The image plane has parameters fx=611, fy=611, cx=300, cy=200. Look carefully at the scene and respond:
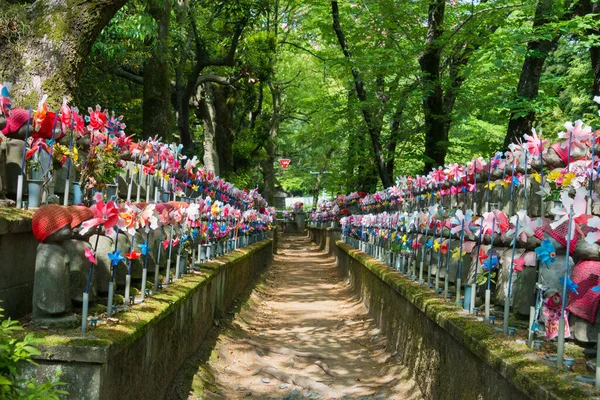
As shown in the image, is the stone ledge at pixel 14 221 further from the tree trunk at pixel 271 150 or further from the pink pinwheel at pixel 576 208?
the tree trunk at pixel 271 150

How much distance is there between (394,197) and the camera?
36.8 feet

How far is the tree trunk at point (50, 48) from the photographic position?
273 inches

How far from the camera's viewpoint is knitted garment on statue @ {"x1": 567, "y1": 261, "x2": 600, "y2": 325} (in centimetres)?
327

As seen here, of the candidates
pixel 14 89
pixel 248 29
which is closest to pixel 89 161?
pixel 14 89

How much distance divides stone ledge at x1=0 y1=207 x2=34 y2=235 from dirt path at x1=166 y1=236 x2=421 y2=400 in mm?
1862

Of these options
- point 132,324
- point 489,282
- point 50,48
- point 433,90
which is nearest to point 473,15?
point 433,90

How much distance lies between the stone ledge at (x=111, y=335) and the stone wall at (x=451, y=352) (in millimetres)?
2033

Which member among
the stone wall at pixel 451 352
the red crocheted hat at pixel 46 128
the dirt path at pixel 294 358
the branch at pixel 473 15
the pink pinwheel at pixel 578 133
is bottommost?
the dirt path at pixel 294 358

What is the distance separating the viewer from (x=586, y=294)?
3.30 meters

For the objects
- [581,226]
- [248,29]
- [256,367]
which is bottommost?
[256,367]

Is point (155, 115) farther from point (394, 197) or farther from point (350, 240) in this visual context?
point (350, 240)

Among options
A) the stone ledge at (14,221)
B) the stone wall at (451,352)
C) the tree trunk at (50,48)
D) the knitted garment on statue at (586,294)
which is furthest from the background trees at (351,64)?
the knitted garment on statue at (586,294)

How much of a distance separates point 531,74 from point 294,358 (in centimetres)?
763

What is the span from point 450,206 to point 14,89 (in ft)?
17.0
